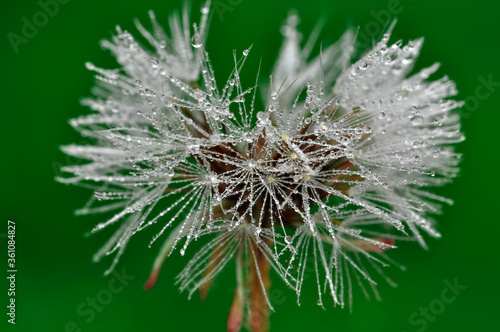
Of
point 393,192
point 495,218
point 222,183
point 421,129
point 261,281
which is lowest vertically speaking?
point 261,281

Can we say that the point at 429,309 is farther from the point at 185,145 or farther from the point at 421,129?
the point at 185,145

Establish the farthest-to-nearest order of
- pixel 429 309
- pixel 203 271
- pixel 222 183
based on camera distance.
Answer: pixel 429 309 → pixel 203 271 → pixel 222 183

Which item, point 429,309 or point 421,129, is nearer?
point 421,129

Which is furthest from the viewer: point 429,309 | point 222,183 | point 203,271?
point 429,309

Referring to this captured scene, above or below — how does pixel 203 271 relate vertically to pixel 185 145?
below

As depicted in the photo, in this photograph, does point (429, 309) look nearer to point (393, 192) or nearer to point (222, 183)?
point (393, 192)

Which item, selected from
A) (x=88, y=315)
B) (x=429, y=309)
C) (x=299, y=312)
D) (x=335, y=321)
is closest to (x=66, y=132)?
(x=88, y=315)
